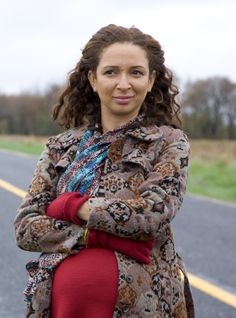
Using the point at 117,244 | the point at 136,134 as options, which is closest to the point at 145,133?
the point at 136,134

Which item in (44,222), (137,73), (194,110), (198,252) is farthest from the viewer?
(194,110)

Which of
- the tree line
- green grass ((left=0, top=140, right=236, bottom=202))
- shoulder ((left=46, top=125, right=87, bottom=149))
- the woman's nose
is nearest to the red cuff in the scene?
shoulder ((left=46, top=125, right=87, bottom=149))

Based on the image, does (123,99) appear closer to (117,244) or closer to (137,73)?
(137,73)

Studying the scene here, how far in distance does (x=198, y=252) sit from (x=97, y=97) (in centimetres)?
392

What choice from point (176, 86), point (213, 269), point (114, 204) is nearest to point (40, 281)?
point (114, 204)

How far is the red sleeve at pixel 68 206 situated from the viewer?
2.14 m

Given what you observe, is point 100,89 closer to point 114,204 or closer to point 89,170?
point 89,170

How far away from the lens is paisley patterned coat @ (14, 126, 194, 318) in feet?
6.91

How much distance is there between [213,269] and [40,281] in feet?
11.8

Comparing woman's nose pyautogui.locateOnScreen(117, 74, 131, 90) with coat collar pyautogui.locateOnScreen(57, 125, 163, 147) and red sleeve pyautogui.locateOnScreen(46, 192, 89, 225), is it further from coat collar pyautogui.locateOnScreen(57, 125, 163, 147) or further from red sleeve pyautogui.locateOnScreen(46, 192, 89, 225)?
red sleeve pyautogui.locateOnScreen(46, 192, 89, 225)

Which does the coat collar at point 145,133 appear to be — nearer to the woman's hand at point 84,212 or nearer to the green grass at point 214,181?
the woman's hand at point 84,212

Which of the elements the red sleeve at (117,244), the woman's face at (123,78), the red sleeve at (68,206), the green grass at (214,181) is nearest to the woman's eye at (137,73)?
the woman's face at (123,78)

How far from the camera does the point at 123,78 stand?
2.27 meters

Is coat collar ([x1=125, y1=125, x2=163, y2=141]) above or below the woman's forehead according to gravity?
below
